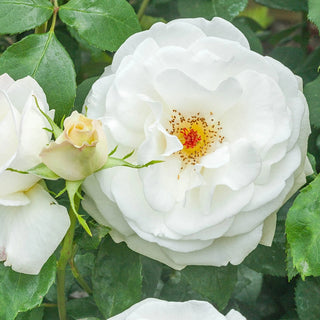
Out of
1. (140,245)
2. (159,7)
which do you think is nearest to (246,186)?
(140,245)

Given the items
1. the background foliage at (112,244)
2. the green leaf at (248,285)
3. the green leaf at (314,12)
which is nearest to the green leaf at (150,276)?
the background foliage at (112,244)

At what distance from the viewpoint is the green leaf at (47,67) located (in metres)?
0.84

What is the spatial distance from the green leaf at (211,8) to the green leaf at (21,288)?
466 mm

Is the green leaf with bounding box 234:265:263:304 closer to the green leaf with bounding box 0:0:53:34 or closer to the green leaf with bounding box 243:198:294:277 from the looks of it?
the green leaf with bounding box 243:198:294:277

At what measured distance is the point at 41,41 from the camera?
882 millimetres

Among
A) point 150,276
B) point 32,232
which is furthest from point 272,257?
point 32,232

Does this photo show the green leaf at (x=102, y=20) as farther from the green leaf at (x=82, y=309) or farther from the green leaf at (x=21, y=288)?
the green leaf at (x=82, y=309)

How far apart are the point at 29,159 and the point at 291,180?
0.97 feet

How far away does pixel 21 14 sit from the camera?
34.2 inches

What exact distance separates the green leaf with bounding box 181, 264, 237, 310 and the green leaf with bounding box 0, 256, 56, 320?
0.19m

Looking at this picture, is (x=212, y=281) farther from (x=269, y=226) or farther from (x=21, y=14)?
(x=21, y=14)

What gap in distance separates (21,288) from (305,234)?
1.07ft

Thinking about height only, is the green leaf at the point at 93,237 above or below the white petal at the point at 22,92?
below

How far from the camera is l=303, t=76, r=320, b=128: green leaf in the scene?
3.22 ft
